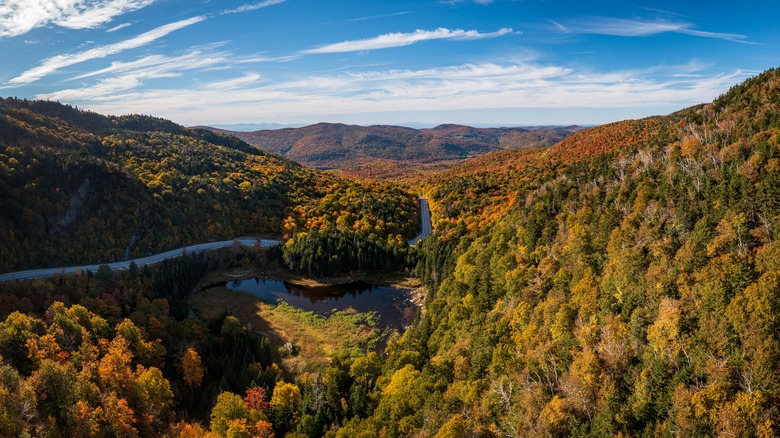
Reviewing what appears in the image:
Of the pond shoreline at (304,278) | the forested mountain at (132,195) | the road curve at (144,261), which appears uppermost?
the forested mountain at (132,195)

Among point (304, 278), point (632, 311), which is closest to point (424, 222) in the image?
point (304, 278)

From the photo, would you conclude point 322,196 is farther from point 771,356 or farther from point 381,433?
point 771,356

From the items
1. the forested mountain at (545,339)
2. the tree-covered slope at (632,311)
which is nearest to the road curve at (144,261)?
the forested mountain at (545,339)

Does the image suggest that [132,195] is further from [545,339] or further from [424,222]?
[545,339]

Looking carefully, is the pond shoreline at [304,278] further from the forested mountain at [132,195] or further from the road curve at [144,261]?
the forested mountain at [132,195]

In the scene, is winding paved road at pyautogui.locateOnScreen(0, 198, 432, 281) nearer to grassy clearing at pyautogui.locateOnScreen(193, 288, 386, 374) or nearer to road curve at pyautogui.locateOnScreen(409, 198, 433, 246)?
road curve at pyautogui.locateOnScreen(409, 198, 433, 246)

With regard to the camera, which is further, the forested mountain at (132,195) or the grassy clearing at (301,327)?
the forested mountain at (132,195)
